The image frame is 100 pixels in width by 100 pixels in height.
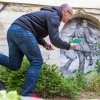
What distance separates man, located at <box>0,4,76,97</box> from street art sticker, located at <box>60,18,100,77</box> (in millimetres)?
3656

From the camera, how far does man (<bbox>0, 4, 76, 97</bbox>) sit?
3.18 metres

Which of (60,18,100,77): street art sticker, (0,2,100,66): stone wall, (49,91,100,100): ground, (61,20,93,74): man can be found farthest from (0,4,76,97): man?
(61,20,93,74): man

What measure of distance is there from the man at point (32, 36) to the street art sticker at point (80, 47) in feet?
12.0

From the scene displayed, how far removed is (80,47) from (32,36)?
4259mm

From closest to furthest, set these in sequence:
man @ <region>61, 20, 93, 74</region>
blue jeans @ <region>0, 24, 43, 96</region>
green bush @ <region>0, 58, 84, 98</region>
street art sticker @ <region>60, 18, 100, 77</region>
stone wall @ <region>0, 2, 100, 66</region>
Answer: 1. blue jeans @ <region>0, 24, 43, 96</region>
2. green bush @ <region>0, 58, 84, 98</region>
3. stone wall @ <region>0, 2, 100, 66</region>
4. street art sticker @ <region>60, 18, 100, 77</region>
5. man @ <region>61, 20, 93, 74</region>

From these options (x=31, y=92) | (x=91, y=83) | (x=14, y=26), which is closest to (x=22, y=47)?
(x=14, y=26)

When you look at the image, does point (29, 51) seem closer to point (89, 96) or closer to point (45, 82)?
point (45, 82)

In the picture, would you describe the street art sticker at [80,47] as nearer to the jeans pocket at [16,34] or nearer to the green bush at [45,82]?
the green bush at [45,82]

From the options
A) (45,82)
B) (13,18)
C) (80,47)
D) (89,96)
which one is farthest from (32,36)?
(80,47)

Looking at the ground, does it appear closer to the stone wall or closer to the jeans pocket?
the stone wall

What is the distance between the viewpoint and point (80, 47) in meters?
7.32

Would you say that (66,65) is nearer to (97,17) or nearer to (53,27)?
(97,17)

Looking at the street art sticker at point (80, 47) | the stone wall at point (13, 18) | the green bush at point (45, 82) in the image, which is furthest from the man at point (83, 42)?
the green bush at point (45, 82)

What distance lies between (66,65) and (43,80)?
3083mm
